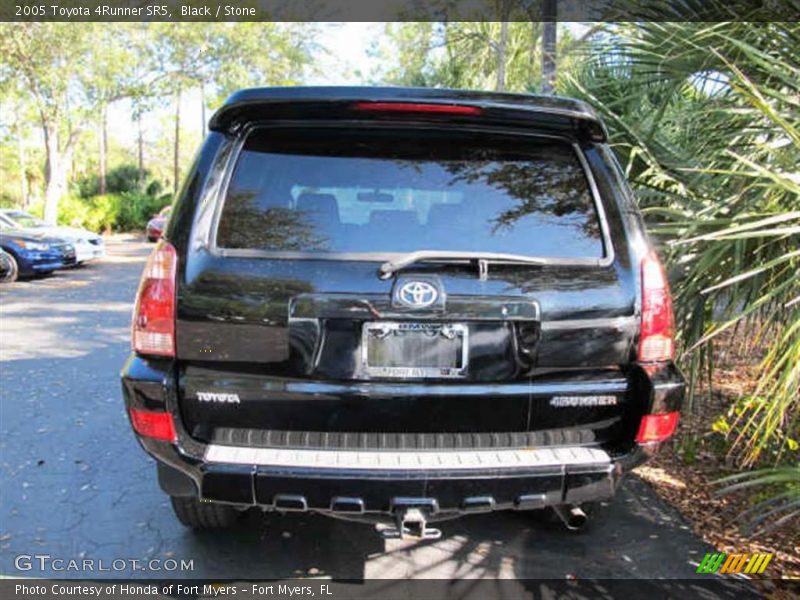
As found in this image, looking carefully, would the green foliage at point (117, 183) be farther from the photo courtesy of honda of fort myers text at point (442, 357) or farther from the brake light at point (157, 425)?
the brake light at point (157, 425)

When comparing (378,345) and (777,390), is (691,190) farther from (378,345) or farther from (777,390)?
(378,345)

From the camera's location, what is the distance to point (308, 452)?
233cm

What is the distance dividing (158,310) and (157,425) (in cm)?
42

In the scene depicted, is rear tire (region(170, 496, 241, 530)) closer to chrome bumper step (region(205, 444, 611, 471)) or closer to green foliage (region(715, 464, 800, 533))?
chrome bumper step (region(205, 444, 611, 471))

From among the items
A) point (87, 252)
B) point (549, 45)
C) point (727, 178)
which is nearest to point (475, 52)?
point (549, 45)

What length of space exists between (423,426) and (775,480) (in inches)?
66.4

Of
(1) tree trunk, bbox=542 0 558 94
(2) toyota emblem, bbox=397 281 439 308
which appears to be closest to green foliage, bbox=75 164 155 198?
(1) tree trunk, bbox=542 0 558 94

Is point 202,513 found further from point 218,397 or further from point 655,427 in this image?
point 655,427

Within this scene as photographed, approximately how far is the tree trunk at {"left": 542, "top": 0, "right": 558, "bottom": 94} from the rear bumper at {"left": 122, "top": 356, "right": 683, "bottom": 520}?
6451 millimetres

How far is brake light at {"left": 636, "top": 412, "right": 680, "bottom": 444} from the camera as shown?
245 cm

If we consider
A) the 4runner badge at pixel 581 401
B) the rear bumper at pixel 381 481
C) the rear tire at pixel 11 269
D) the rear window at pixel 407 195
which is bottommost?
the rear tire at pixel 11 269

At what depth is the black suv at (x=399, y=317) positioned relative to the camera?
91.2 inches

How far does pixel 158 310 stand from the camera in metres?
2.38

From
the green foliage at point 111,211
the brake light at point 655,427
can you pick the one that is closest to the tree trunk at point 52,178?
the green foliage at point 111,211
